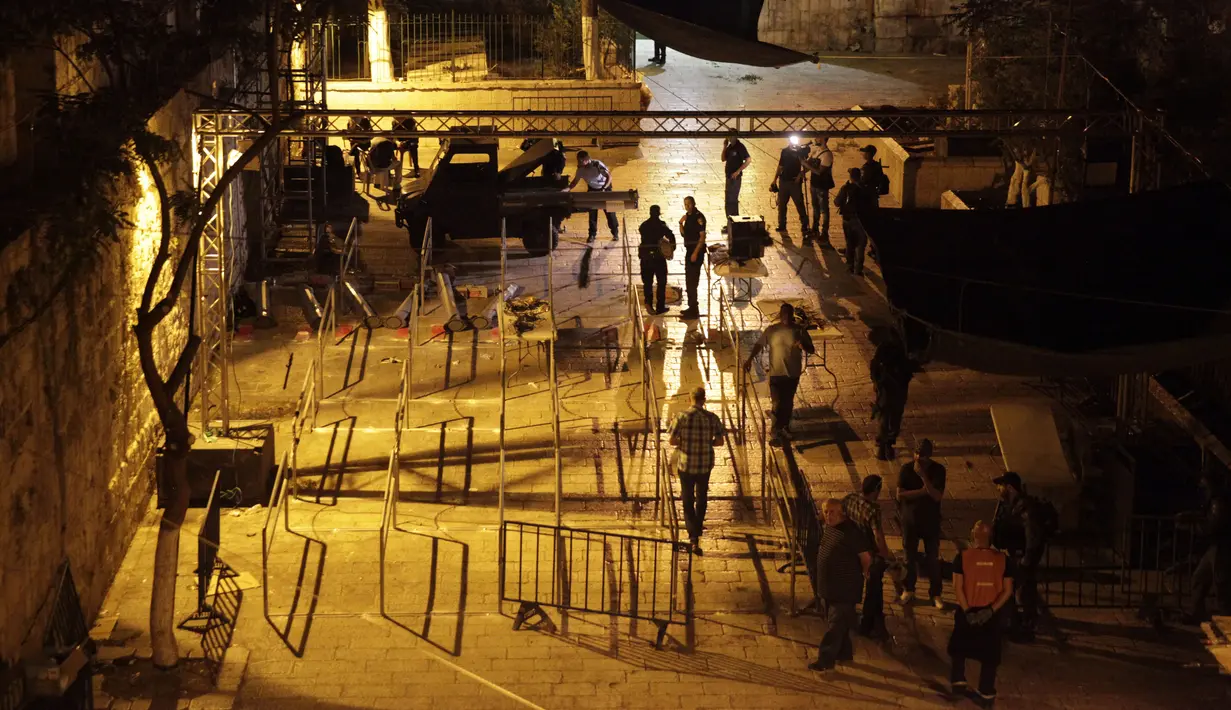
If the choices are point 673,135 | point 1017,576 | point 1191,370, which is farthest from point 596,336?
point 1017,576

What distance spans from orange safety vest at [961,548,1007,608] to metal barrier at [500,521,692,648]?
229 centimetres

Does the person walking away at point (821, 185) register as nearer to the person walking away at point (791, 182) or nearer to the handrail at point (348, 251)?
the person walking away at point (791, 182)

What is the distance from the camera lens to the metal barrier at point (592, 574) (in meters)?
12.3

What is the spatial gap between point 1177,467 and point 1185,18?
10.9m

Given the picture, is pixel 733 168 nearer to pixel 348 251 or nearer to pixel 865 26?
pixel 348 251

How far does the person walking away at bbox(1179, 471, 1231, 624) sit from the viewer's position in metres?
11.9

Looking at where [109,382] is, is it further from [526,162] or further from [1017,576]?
[526,162]

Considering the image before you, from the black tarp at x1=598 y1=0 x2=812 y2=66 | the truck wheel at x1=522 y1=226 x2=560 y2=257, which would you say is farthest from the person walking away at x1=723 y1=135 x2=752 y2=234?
the black tarp at x1=598 y1=0 x2=812 y2=66

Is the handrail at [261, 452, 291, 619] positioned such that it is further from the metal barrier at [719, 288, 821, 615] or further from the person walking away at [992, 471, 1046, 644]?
the person walking away at [992, 471, 1046, 644]

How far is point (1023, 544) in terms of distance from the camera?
1201cm

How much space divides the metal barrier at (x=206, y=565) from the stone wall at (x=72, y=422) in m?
0.88

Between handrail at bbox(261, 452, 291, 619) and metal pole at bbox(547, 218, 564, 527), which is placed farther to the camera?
metal pole at bbox(547, 218, 564, 527)

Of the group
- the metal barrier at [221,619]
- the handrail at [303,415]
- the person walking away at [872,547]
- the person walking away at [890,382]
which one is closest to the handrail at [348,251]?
the handrail at [303,415]

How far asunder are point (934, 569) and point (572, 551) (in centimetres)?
316
